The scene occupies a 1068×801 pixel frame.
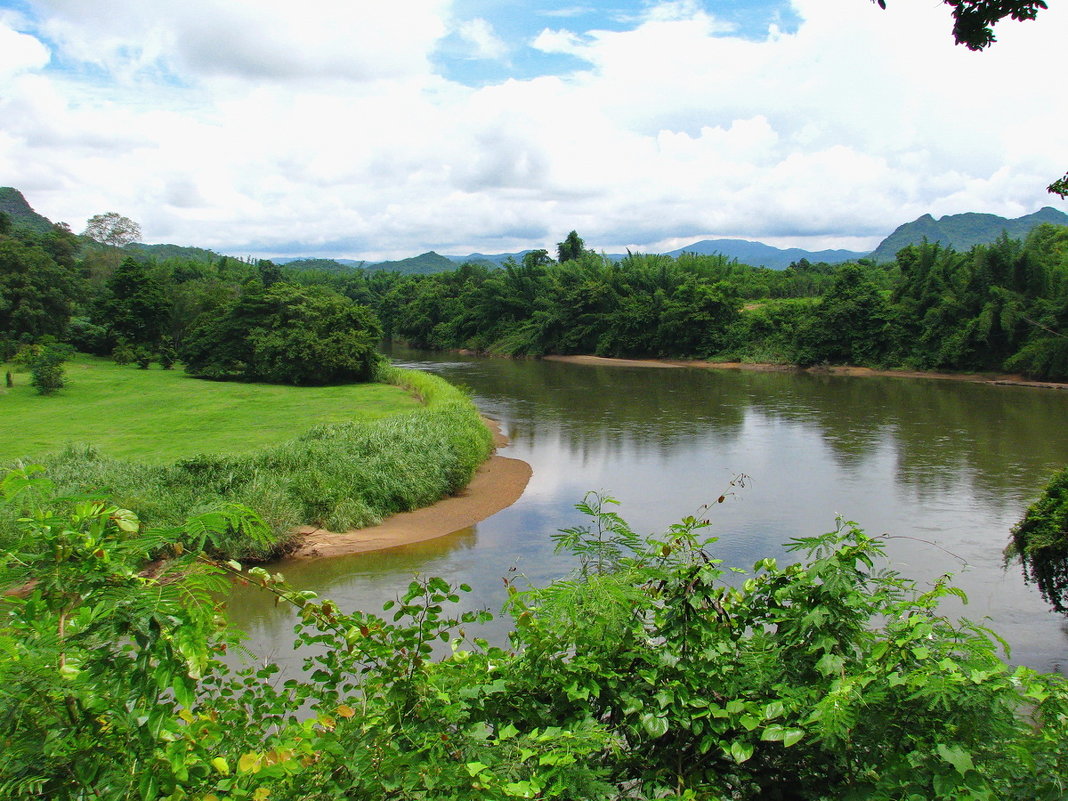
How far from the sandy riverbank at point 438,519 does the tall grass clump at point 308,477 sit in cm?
24

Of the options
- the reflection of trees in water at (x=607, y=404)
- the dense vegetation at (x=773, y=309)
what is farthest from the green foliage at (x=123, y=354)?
the dense vegetation at (x=773, y=309)

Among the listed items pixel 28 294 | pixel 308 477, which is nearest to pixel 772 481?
pixel 308 477

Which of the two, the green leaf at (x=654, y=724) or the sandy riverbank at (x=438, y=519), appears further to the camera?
the sandy riverbank at (x=438, y=519)

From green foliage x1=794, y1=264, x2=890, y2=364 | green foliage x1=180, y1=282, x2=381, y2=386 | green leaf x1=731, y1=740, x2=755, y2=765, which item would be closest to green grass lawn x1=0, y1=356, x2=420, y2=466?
green foliage x1=180, y1=282, x2=381, y2=386

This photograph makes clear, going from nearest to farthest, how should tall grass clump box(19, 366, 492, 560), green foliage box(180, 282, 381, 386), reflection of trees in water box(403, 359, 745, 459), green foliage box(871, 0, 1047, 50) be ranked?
1. green foliage box(871, 0, 1047, 50)
2. tall grass clump box(19, 366, 492, 560)
3. reflection of trees in water box(403, 359, 745, 459)
4. green foliage box(180, 282, 381, 386)

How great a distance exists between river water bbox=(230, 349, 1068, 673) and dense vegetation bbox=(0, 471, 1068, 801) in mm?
480

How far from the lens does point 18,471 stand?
2.00m

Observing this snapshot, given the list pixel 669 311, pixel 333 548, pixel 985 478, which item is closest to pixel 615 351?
pixel 669 311

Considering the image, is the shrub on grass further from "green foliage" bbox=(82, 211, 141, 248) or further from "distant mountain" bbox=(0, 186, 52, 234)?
"distant mountain" bbox=(0, 186, 52, 234)

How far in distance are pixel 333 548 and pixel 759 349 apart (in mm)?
37859

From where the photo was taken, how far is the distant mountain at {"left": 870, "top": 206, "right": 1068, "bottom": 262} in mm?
131250

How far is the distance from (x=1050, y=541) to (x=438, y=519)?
428 inches

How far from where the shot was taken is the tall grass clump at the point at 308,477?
12891mm

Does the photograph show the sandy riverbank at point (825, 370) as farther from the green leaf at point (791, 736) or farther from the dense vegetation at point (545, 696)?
the green leaf at point (791, 736)
